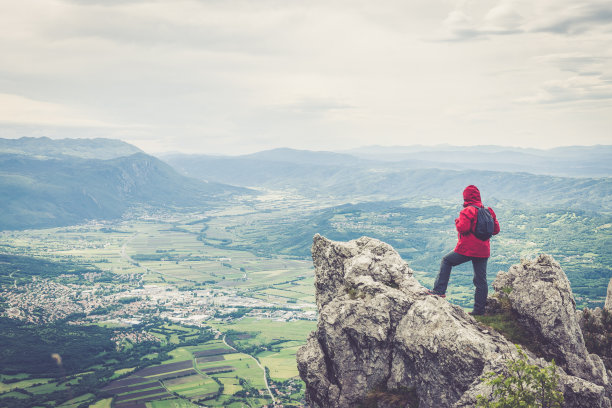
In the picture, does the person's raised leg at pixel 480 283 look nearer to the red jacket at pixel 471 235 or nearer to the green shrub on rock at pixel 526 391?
the red jacket at pixel 471 235

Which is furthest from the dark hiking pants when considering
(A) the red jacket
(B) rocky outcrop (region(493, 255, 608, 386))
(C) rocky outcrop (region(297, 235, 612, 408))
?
(B) rocky outcrop (region(493, 255, 608, 386))

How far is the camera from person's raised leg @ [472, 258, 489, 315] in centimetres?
2444

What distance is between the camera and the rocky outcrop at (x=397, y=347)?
21438 millimetres

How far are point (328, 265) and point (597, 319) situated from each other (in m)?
16.7

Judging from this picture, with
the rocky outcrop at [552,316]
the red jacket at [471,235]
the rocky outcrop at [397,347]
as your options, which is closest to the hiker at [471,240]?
the red jacket at [471,235]

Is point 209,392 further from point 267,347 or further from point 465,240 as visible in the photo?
point 465,240

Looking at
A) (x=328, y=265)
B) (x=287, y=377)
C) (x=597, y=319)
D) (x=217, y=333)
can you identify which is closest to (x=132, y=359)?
(x=217, y=333)

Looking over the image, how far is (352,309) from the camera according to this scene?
26703mm

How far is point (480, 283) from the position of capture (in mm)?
25328

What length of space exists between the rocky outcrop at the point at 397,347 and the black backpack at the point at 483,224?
417 cm

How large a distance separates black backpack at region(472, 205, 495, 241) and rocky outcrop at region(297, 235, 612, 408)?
417cm

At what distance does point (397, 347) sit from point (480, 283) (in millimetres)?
5782

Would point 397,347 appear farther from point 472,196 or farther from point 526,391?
point 472,196

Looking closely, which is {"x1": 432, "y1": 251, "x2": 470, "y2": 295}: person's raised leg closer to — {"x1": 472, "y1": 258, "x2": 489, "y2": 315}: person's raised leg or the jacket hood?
{"x1": 472, "y1": 258, "x2": 489, "y2": 315}: person's raised leg
